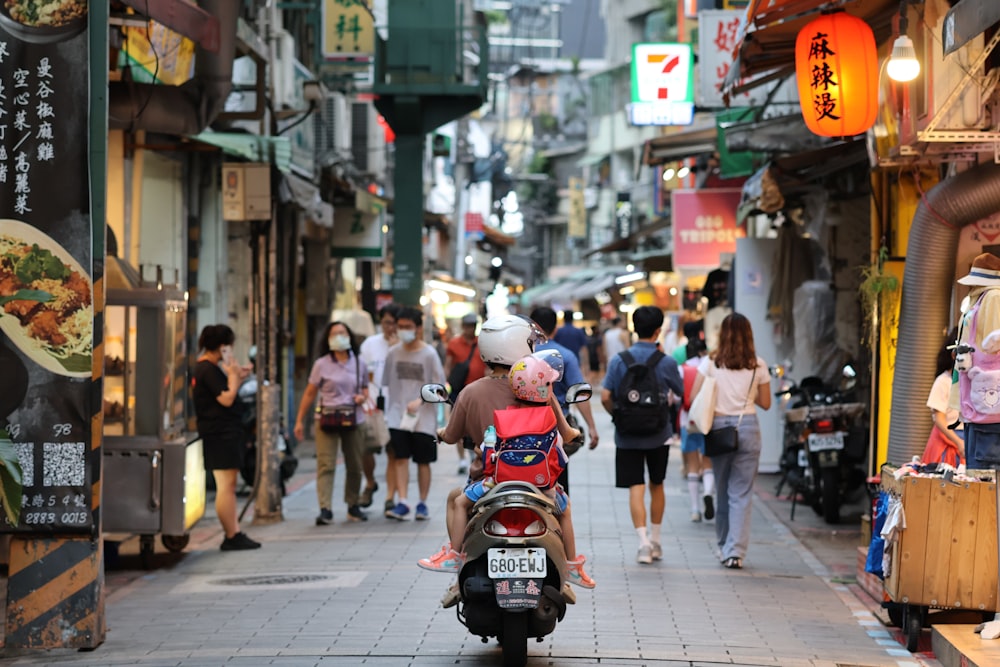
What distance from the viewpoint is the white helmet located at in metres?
8.65

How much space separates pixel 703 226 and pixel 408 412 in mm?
10438

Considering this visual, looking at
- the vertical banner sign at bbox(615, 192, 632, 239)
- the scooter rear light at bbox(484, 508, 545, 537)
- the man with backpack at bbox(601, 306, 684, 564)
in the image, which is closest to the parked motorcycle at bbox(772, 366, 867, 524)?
the man with backpack at bbox(601, 306, 684, 564)

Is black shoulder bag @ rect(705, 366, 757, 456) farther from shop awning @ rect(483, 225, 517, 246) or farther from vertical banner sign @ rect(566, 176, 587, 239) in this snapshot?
vertical banner sign @ rect(566, 176, 587, 239)

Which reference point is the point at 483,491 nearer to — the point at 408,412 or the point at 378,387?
the point at 408,412

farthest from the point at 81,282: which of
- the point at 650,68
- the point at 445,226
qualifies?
the point at 445,226

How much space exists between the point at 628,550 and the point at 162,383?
4.14 metres

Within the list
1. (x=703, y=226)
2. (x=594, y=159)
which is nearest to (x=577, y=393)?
(x=703, y=226)

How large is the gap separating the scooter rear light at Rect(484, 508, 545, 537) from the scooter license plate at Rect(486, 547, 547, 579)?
0.11 meters

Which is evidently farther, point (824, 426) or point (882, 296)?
point (824, 426)

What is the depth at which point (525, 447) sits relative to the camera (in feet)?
26.9

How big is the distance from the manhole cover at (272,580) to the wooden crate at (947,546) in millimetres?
4626

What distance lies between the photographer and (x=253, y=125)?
21.6 m

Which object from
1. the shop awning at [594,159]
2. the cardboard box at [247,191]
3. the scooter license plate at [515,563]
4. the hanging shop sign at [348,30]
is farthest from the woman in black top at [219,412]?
the shop awning at [594,159]

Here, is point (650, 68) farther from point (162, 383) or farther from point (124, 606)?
point (124, 606)
